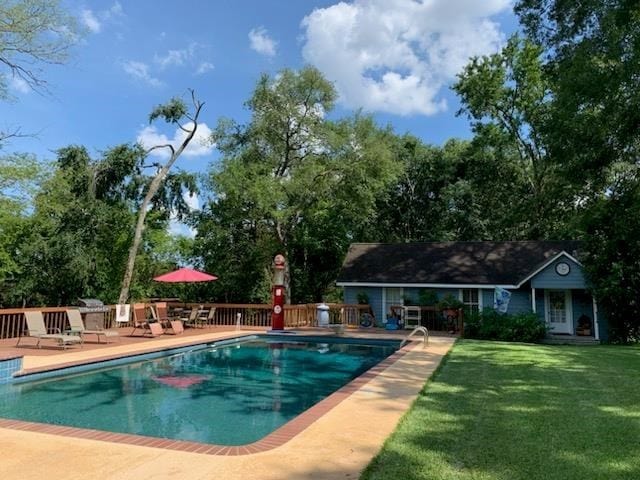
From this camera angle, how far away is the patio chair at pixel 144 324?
606 inches

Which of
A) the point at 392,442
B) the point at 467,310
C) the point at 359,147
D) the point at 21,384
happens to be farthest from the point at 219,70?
the point at 392,442

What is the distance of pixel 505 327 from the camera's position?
1683 centimetres

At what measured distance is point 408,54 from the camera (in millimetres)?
26234

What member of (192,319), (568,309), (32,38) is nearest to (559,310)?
(568,309)

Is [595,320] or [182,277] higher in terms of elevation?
[182,277]

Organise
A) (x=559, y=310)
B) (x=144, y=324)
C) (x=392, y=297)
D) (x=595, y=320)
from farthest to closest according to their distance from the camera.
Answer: (x=392, y=297)
(x=559, y=310)
(x=595, y=320)
(x=144, y=324)

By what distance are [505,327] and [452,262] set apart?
18.0 ft

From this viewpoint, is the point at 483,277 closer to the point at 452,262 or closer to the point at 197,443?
the point at 452,262

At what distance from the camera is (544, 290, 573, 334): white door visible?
765 inches

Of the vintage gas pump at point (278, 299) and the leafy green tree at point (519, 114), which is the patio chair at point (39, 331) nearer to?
the vintage gas pump at point (278, 299)

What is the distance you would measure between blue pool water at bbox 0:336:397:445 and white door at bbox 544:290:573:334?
9557 mm

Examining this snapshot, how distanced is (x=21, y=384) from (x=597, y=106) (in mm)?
16148

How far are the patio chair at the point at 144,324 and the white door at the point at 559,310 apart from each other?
1470 cm

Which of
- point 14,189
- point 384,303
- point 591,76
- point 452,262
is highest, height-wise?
point 591,76
